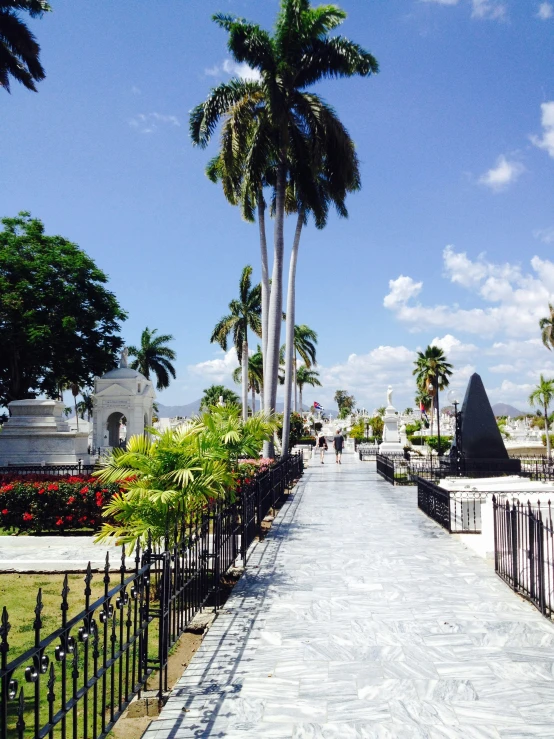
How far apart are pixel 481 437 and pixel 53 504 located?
14.9 meters

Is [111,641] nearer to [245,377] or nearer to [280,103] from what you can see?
[280,103]

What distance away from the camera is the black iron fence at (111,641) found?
112 inches

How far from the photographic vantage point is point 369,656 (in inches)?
215

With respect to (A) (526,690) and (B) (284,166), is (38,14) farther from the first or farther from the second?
(A) (526,690)

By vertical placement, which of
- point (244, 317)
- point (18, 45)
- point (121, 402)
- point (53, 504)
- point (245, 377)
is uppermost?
point (18, 45)

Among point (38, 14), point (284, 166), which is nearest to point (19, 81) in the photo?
point (38, 14)

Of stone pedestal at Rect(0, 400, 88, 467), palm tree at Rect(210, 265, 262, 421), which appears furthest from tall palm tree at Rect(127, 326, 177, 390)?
stone pedestal at Rect(0, 400, 88, 467)

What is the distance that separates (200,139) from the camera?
22.5 meters

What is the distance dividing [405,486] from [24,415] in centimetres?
1444

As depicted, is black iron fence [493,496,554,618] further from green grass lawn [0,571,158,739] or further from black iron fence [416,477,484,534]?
green grass lawn [0,571,158,739]

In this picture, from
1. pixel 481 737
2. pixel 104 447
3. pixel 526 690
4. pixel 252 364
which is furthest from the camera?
pixel 252 364

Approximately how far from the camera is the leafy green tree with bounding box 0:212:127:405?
30.7 m

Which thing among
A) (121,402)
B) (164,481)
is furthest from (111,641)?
(121,402)

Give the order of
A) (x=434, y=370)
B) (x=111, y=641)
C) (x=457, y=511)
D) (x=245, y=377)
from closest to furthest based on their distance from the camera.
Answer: (x=111, y=641), (x=457, y=511), (x=245, y=377), (x=434, y=370)
